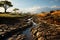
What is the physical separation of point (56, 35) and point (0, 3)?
78030 mm

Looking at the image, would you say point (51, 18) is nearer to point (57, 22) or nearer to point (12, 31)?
point (57, 22)

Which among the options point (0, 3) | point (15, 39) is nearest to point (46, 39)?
point (15, 39)

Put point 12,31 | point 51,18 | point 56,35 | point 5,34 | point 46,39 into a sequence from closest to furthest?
point 46,39, point 56,35, point 5,34, point 12,31, point 51,18

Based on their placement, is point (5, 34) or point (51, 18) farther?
point (51, 18)

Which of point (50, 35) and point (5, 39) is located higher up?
point (50, 35)

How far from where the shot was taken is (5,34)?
33.0 m

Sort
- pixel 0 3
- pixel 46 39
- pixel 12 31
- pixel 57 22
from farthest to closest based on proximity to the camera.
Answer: pixel 0 3
pixel 57 22
pixel 12 31
pixel 46 39

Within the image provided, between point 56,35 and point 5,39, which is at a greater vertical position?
point 56,35

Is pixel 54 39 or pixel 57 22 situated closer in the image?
pixel 54 39

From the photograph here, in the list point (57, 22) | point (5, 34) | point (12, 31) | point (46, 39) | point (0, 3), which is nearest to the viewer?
point (46, 39)

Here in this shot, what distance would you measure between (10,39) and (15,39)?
115 centimetres

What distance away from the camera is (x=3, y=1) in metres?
101

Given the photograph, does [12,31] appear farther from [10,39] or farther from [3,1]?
[3,1]

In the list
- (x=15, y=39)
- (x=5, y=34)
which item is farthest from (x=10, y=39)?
(x=5, y=34)
